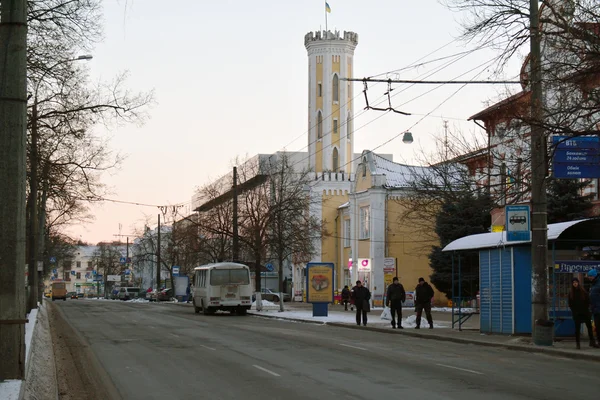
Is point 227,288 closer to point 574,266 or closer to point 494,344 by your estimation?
point 494,344

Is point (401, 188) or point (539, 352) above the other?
point (401, 188)

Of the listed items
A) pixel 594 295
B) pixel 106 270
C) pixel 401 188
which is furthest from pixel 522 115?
pixel 106 270

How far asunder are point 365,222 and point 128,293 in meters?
49.7

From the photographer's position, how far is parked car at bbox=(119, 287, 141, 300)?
346 ft

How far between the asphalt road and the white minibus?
2013cm

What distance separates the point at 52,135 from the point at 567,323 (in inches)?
632

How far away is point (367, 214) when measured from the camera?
214ft

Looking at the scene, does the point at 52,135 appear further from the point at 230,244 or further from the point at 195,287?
the point at 230,244

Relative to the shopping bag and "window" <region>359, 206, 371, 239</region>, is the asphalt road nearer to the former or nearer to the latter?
the shopping bag

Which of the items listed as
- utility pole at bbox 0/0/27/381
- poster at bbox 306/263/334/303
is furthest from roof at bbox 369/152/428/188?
utility pole at bbox 0/0/27/381

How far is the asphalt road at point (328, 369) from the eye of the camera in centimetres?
1270

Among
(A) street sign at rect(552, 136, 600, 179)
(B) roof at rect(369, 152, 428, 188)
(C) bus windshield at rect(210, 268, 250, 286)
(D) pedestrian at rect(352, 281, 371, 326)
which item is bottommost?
(D) pedestrian at rect(352, 281, 371, 326)

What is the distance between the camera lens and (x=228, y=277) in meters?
46.2

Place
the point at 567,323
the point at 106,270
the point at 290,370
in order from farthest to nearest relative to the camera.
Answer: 1. the point at 106,270
2. the point at 567,323
3. the point at 290,370
